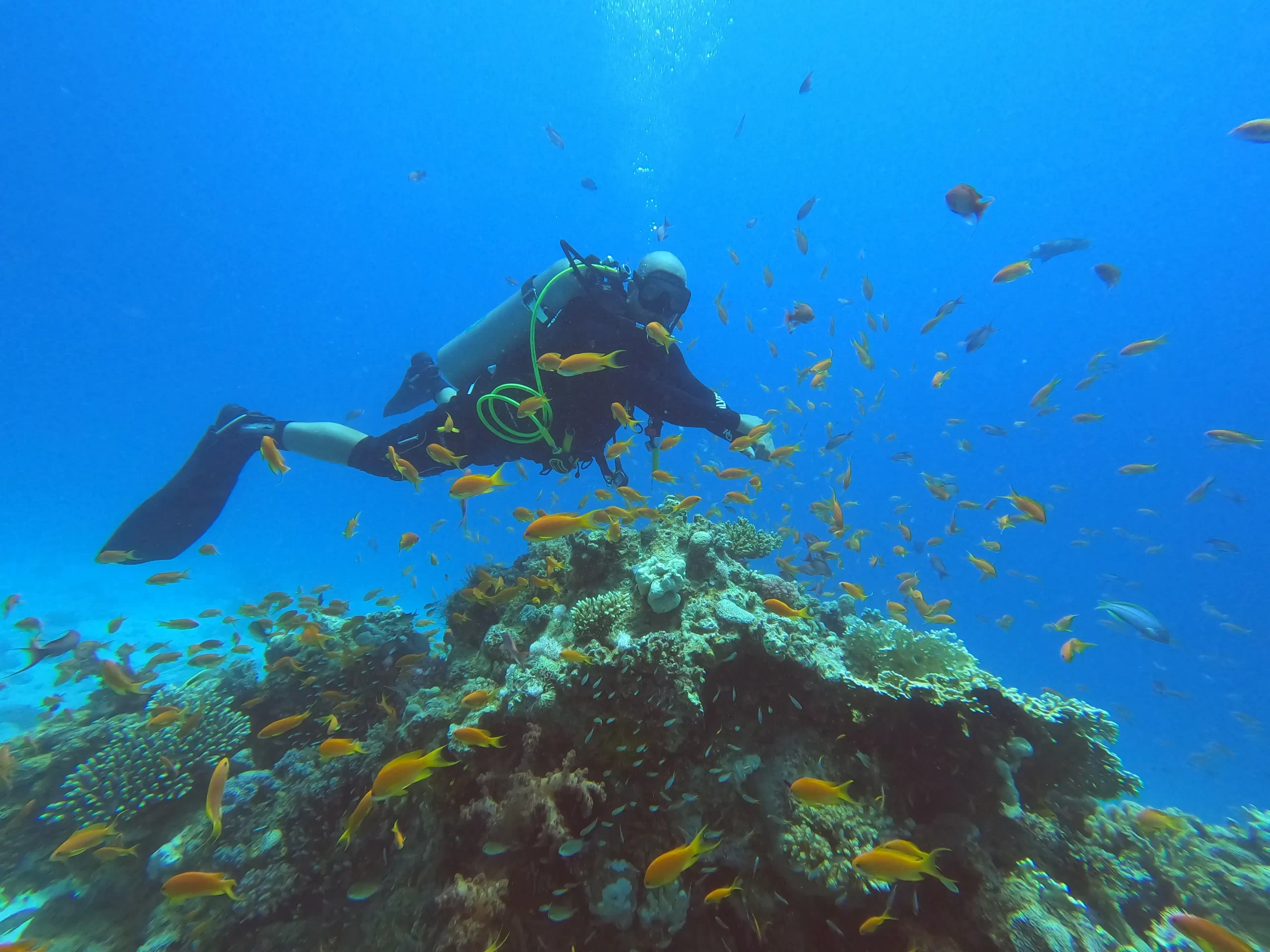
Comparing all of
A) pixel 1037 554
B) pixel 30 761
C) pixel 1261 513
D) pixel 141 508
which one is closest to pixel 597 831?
pixel 30 761

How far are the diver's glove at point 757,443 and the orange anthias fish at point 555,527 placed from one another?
268 cm

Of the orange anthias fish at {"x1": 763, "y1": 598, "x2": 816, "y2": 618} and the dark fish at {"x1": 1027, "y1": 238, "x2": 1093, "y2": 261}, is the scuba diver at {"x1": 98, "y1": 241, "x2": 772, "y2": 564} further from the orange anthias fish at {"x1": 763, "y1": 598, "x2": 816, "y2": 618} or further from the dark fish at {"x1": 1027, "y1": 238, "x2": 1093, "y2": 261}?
the dark fish at {"x1": 1027, "y1": 238, "x2": 1093, "y2": 261}

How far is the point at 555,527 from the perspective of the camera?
13.1 feet

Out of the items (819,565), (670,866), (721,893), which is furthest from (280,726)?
(819,565)

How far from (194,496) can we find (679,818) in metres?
8.08

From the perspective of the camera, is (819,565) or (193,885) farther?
(819,565)

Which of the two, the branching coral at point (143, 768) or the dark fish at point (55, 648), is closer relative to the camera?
the branching coral at point (143, 768)

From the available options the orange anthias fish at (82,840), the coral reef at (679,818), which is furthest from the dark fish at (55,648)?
the orange anthias fish at (82,840)

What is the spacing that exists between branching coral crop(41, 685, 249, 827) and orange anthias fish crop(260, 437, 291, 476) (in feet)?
8.70

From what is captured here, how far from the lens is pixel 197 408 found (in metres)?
101

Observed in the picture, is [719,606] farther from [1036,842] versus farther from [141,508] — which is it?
[141,508]

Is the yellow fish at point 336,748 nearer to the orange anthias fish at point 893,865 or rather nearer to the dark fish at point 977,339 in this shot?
the orange anthias fish at point 893,865

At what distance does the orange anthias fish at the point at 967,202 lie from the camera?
6.06 m

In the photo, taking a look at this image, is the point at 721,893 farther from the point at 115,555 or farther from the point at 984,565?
the point at 115,555
